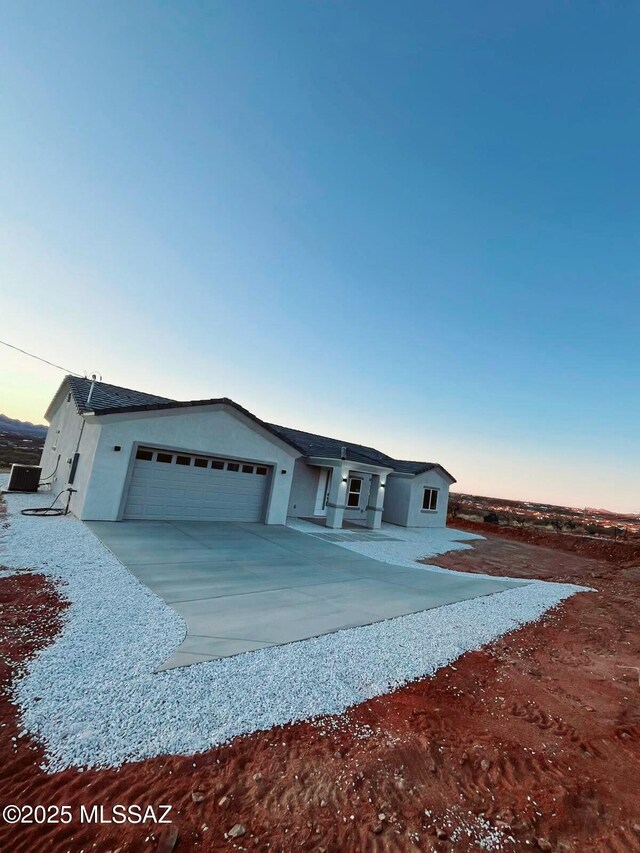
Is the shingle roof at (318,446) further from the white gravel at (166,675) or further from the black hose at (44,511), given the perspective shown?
the white gravel at (166,675)

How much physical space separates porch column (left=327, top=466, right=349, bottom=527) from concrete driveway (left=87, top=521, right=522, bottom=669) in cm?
375

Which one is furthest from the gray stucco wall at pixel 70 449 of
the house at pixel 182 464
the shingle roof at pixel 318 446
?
the shingle roof at pixel 318 446

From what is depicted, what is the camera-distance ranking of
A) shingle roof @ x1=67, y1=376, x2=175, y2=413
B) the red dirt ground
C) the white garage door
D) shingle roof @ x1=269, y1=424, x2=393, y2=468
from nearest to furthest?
the red dirt ground → the white garage door → shingle roof @ x1=67, y1=376, x2=175, y2=413 → shingle roof @ x1=269, y1=424, x2=393, y2=468

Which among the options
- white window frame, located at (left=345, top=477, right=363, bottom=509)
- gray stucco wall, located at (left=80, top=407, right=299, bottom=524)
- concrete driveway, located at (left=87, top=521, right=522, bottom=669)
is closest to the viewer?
concrete driveway, located at (left=87, top=521, right=522, bottom=669)

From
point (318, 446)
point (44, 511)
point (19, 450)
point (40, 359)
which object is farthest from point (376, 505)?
point (19, 450)

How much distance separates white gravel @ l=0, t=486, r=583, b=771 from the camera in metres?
2.88

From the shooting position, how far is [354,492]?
19.6 m

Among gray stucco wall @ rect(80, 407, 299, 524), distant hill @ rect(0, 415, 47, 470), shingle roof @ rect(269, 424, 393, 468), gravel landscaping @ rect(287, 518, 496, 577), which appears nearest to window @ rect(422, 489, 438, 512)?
gravel landscaping @ rect(287, 518, 496, 577)

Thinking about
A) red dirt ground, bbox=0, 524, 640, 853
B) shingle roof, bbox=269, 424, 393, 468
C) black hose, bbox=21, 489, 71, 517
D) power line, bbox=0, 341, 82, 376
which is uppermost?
power line, bbox=0, 341, 82, 376

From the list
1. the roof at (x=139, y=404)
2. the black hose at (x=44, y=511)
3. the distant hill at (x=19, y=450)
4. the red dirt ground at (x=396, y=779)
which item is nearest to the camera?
the red dirt ground at (x=396, y=779)

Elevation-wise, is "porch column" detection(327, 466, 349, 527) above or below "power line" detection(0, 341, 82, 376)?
below

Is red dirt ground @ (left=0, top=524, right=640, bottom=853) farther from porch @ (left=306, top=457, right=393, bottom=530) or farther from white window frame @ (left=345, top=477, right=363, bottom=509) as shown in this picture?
white window frame @ (left=345, top=477, right=363, bottom=509)

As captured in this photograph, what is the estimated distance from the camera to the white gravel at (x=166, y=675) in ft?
9.45

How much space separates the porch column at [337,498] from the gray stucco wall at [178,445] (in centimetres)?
226
